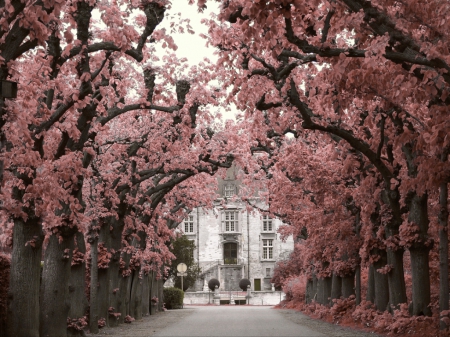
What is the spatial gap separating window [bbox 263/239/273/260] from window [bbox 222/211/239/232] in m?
4.66

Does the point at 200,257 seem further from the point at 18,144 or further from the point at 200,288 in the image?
the point at 18,144

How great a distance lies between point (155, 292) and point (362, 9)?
37.9m

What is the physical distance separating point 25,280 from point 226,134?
16535 mm

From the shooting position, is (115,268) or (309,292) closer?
(115,268)

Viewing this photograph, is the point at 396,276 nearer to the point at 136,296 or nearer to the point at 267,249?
the point at 136,296

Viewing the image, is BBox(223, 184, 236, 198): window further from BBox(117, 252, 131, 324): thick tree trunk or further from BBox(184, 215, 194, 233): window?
BBox(117, 252, 131, 324): thick tree trunk

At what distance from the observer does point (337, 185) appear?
83.0 ft

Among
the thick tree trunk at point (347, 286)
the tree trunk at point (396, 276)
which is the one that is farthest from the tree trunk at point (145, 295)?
the tree trunk at point (396, 276)

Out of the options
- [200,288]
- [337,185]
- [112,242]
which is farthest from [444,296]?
[200,288]

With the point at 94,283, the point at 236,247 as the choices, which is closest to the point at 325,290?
the point at 94,283

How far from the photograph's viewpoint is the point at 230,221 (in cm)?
10312

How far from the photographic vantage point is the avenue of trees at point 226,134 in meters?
11.7

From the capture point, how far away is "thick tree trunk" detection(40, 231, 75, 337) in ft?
58.2

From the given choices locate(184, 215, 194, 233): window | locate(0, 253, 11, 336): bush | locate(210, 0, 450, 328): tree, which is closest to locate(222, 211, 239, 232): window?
locate(184, 215, 194, 233): window
